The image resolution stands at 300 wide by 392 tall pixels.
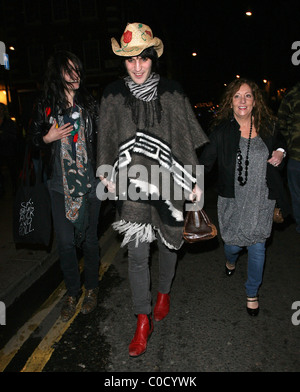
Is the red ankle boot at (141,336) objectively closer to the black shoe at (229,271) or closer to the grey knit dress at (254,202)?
the grey knit dress at (254,202)

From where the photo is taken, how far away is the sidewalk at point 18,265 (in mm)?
3238

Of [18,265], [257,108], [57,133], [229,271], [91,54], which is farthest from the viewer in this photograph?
[91,54]

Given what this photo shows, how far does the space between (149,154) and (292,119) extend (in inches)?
95.5

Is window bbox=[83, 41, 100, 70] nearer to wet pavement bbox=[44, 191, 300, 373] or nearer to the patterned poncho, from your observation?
wet pavement bbox=[44, 191, 300, 373]

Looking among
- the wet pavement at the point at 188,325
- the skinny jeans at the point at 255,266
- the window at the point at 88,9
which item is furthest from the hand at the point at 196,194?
the window at the point at 88,9

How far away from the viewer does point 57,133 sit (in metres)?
2.53

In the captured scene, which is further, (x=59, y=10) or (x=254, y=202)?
(x=59, y=10)

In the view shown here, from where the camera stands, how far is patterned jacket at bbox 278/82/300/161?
3.87 meters

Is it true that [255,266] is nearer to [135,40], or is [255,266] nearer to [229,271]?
[229,271]

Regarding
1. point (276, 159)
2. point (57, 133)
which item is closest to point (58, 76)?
point (57, 133)

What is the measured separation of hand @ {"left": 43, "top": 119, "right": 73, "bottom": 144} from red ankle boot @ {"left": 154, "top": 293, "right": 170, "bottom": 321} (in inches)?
62.9
